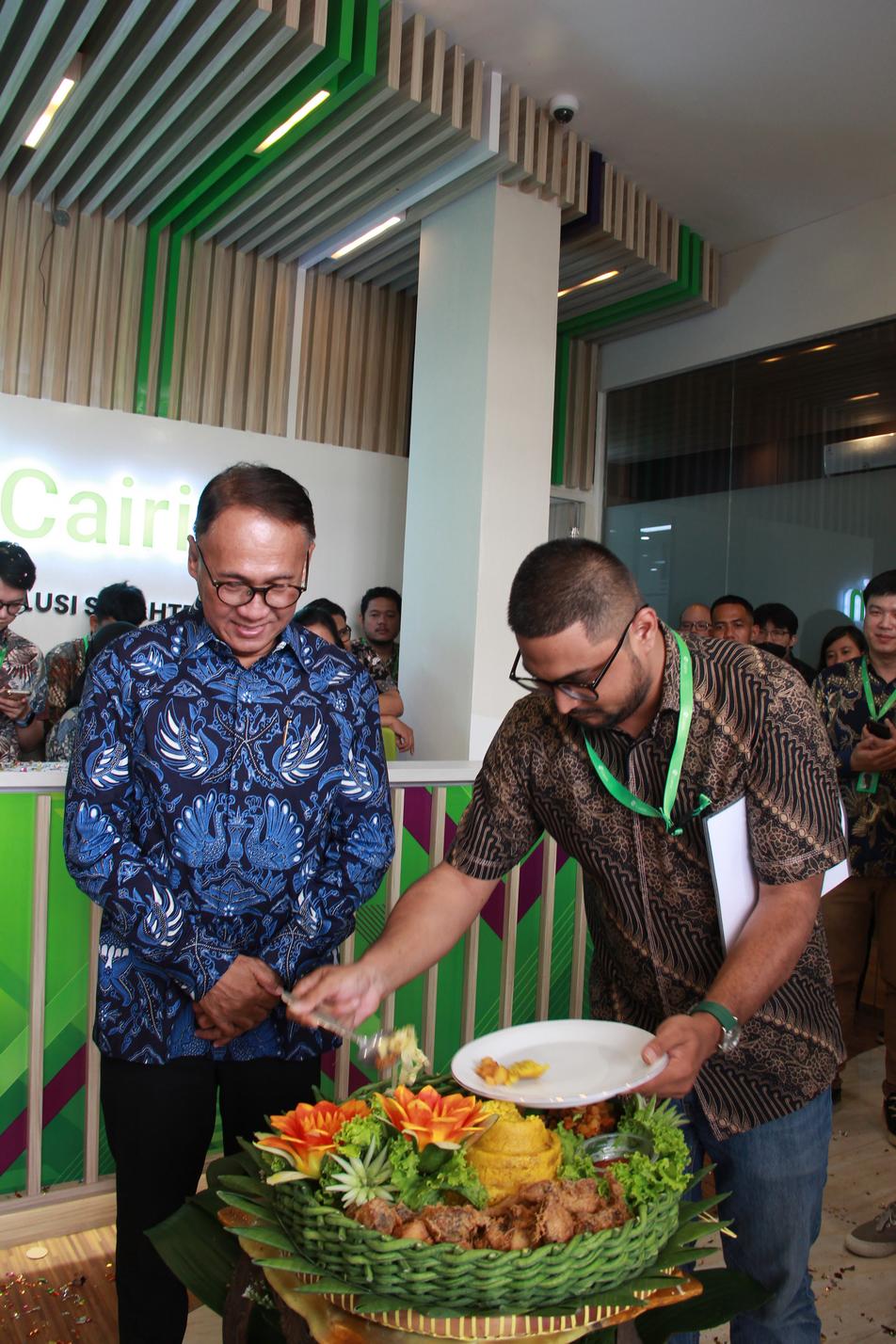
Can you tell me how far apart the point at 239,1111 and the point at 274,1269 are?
720 millimetres

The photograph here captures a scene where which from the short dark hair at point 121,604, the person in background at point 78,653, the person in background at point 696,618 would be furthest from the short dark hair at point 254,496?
the person in background at point 696,618

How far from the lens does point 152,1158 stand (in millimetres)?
1718

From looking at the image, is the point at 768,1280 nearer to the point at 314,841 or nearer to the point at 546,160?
the point at 314,841

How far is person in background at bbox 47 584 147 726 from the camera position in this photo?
4.26 metres

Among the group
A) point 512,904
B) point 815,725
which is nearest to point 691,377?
point 512,904

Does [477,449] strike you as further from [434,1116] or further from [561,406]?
[434,1116]

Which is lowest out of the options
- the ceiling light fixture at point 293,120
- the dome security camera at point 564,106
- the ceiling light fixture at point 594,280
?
the ceiling light fixture at point 293,120

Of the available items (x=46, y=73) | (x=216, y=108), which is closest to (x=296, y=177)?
(x=216, y=108)

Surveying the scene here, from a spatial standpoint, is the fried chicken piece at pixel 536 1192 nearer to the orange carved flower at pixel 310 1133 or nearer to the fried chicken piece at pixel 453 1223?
the fried chicken piece at pixel 453 1223

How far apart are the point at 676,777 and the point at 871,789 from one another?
238 cm

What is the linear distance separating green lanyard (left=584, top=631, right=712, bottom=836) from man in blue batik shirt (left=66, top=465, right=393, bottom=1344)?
50 cm

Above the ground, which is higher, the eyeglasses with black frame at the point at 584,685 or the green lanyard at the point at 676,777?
the eyeglasses with black frame at the point at 584,685

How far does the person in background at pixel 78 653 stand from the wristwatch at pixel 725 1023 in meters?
3.14

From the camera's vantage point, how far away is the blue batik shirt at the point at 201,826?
1.72 meters
